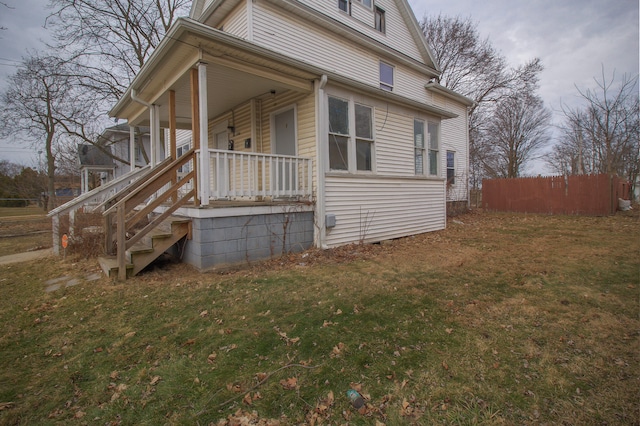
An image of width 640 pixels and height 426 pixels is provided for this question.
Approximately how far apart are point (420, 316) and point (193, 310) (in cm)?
257

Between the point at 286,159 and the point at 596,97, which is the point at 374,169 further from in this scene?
the point at 596,97

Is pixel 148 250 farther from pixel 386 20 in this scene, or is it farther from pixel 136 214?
pixel 386 20

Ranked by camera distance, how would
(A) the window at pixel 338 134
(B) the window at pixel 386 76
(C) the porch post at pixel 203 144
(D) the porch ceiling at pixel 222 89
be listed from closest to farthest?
(C) the porch post at pixel 203 144, (D) the porch ceiling at pixel 222 89, (A) the window at pixel 338 134, (B) the window at pixel 386 76

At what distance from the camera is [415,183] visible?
8.80 meters

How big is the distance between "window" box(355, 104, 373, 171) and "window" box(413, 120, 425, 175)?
199 centimetres

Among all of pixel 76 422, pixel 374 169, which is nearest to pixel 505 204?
pixel 374 169

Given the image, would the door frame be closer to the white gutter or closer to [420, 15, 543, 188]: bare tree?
the white gutter

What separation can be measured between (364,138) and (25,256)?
8.16 metres

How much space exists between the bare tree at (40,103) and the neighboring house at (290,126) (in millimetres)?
9911

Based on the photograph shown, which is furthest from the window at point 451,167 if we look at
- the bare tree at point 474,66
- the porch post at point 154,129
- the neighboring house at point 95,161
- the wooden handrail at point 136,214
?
the neighboring house at point 95,161

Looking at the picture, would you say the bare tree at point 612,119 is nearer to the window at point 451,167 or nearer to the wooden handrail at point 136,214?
the window at point 451,167

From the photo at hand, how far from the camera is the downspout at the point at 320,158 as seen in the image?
20.9 feet

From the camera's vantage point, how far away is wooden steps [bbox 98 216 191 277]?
471 centimetres

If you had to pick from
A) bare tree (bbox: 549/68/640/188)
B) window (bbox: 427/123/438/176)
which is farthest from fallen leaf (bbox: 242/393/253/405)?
bare tree (bbox: 549/68/640/188)
